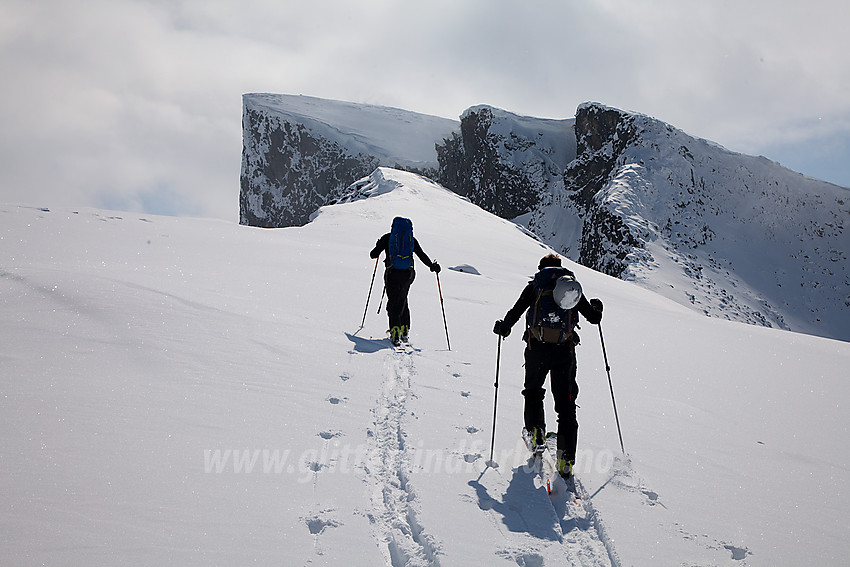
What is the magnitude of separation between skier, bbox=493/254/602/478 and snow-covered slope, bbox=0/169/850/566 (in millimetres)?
320

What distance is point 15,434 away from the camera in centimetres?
319

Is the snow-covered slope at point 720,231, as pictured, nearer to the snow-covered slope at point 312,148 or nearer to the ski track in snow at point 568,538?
the ski track in snow at point 568,538

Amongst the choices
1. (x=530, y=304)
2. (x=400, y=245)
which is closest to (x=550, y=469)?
(x=530, y=304)

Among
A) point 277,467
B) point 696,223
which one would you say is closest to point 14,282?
point 277,467

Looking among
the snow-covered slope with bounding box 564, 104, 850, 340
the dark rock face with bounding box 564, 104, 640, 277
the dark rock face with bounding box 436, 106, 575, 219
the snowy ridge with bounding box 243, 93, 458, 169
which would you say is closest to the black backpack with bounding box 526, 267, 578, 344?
the snow-covered slope with bounding box 564, 104, 850, 340

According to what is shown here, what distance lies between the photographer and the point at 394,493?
345 centimetres

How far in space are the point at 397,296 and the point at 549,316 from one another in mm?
4120

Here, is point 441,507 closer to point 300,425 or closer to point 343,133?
point 300,425

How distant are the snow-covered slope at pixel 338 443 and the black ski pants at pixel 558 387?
324 millimetres

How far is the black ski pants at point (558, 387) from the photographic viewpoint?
4055 millimetres

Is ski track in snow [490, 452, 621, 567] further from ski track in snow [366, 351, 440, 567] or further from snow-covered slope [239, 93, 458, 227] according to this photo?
snow-covered slope [239, 93, 458, 227]

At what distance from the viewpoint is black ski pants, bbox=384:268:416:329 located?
26.1 feet

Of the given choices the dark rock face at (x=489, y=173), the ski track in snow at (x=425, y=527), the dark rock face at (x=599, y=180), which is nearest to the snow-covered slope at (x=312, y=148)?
the dark rock face at (x=489, y=173)

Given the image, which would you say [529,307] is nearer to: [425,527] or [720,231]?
[425,527]
